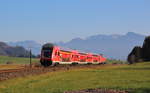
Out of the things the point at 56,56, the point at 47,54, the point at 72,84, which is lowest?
the point at 72,84

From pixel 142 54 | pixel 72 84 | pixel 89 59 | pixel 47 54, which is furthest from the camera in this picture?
pixel 142 54

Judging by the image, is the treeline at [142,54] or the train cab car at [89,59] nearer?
the train cab car at [89,59]

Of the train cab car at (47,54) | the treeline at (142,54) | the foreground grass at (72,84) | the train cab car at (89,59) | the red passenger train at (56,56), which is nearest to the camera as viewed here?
the foreground grass at (72,84)

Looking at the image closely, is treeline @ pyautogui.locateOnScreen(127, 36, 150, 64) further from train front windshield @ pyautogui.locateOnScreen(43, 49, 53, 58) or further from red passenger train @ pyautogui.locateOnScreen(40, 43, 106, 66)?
train front windshield @ pyautogui.locateOnScreen(43, 49, 53, 58)

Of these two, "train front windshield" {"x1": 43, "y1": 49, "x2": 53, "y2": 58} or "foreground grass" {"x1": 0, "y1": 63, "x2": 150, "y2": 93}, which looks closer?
"foreground grass" {"x1": 0, "y1": 63, "x2": 150, "y2": 93}

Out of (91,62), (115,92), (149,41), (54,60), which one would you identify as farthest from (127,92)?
(149,41)

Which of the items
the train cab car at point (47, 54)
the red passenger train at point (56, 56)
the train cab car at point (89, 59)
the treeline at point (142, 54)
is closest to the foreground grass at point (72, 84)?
the train cab car at point (47, 54)

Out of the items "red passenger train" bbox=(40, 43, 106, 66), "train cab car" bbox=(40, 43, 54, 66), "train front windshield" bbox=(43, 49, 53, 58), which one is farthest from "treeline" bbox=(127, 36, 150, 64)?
"train front windshield" bbox=(43, 49, 53, 58)

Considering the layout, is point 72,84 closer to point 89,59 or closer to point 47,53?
point 47,53

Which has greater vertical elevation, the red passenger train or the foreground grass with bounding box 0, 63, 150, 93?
the red passenger train

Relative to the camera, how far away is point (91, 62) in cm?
10481

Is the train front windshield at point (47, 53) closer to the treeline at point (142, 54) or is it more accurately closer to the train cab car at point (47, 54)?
the train cab car at point (47, 54)

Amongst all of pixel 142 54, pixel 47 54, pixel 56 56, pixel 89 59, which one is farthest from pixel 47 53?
pixel 142 54

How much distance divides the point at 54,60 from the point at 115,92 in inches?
1743
